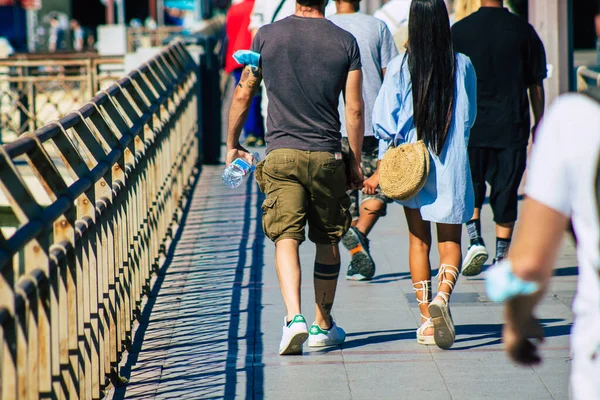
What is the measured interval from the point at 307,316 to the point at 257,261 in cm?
165

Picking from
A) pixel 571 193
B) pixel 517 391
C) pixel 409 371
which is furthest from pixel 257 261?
pixel 571 193

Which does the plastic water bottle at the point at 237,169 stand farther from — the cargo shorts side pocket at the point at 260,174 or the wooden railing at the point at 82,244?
the wooden railing at the point at 82,244

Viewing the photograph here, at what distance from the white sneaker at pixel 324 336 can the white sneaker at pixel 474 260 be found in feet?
5.53

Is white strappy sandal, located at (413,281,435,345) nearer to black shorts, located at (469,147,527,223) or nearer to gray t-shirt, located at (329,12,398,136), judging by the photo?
gray t-shirt, located at (329,12,398,136)

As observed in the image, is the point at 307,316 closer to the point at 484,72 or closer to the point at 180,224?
the point at 484,72

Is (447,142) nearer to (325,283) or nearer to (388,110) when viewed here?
(388,110)

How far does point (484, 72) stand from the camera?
23.1ft

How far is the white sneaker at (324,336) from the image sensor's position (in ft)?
17.9

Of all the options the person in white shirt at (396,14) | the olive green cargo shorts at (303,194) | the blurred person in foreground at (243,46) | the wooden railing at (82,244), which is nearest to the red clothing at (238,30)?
the blurred person in foreground at (243,46)

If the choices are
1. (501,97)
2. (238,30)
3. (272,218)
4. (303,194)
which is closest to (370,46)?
(501,97)

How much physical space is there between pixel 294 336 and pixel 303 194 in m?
0.69

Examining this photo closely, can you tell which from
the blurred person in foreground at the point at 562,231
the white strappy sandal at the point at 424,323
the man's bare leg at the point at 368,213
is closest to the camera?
the blurred person in foreground at the point at 562,231

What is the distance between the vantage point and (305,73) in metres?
5.23

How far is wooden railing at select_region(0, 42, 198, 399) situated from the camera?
315cm
